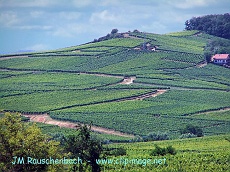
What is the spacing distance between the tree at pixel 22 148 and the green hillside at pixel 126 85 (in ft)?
127

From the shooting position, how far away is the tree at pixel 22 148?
3600cm

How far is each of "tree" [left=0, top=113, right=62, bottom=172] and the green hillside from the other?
38661mm

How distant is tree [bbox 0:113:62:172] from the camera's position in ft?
118

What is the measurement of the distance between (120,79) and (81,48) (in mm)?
35383

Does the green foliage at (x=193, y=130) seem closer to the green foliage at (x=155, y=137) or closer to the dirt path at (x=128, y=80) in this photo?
the green foliage at (x=155, y=137)

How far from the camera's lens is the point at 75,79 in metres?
115

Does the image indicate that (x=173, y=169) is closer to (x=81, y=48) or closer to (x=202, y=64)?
(x=202, y=64)

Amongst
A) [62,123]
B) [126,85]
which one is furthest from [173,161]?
[126,85]

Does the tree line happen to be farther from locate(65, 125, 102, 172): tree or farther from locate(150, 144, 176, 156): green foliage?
locate(65, 125, 102, 172): tree

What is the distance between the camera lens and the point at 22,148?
119ft

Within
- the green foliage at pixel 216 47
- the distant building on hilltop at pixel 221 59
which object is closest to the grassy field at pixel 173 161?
the distant building on hilltop at pixel 221 59

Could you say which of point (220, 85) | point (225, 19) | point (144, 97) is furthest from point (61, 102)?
point (225, 19)

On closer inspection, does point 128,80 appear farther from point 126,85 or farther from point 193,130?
point 193,130

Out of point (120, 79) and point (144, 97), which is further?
point (120, 79)
